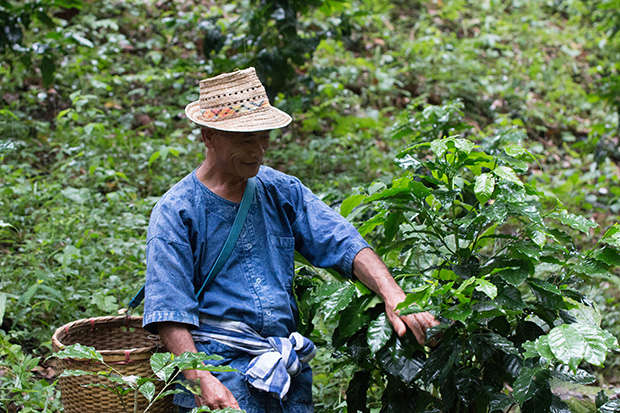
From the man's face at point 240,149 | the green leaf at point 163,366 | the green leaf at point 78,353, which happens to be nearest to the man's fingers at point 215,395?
the green leaf at point 163,366

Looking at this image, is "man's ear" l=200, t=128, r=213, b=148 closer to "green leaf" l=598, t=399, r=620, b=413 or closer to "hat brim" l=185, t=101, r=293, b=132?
"hat brim" l=185, t=101, r=293, b=132

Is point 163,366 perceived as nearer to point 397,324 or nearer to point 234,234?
point 234,234

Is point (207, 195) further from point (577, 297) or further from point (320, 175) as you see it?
point (320, 175)

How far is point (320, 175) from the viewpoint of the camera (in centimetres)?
525

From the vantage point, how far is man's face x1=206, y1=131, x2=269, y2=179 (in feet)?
7.43

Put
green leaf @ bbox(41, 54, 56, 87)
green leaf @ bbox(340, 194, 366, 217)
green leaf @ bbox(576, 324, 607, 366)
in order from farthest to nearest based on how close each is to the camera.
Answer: green leaf @ bbox(41, 54, 56, 87) → green leaf @ bbox(340, 194, 366, 217) → green leaf @ bbox(576, 324, 607, 366)

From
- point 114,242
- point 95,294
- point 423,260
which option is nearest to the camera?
point 423,260

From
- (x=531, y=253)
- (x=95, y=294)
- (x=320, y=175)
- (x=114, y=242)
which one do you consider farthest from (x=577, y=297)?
(x=320, y=175)

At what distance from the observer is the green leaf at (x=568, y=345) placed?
1.59 meters

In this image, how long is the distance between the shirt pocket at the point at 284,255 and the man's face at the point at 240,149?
11.1 inches

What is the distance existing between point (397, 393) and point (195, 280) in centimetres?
80

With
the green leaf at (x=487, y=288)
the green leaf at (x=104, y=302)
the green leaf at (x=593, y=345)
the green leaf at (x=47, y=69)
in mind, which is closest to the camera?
the green leaf at (x=593, y=345)

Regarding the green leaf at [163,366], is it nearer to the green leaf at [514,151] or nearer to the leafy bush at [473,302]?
the leafy bush at [473,302]

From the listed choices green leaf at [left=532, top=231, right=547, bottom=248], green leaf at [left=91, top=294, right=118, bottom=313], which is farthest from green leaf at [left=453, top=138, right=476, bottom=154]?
green leaf at [left=91, top=294, right=118, bottom=313]
